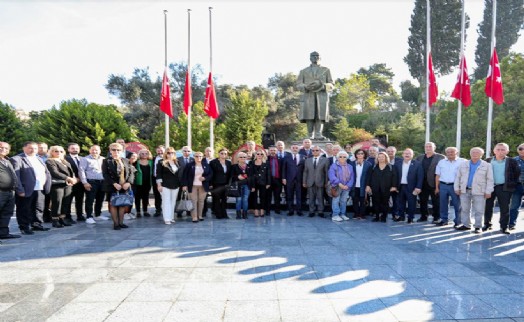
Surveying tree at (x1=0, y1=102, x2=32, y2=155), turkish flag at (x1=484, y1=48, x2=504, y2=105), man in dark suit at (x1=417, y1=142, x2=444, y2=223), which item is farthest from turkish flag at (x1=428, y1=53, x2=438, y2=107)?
tree at (x1=0, y1=102, x2=32, y2=155)

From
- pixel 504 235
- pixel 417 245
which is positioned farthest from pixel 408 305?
pixel 504 235

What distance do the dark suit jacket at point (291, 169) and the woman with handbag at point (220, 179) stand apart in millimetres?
1396

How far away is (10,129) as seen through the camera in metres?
22.3

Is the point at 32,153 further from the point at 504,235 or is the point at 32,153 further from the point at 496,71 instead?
the point at 496,71

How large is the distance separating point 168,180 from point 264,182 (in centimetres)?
225

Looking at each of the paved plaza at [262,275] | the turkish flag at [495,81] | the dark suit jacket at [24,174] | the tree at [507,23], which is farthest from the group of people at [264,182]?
the tree at [507,23]

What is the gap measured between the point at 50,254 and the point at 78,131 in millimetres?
16501

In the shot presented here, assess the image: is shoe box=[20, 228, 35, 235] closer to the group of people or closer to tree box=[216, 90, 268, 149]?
the group of people

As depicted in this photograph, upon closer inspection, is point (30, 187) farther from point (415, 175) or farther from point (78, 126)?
point (78, 126)

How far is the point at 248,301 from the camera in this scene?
354 centimetres

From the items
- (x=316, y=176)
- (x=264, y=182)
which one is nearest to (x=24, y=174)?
(x=264, y=182)

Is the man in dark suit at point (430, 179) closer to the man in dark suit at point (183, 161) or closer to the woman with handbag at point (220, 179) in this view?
the woman with handbag at point (220, 179)

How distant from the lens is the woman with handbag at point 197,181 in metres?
8.05

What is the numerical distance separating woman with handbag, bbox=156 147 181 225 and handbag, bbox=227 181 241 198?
46.2 inches
